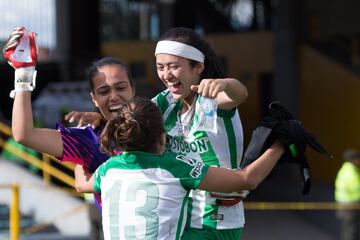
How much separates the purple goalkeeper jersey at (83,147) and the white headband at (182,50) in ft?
1.87

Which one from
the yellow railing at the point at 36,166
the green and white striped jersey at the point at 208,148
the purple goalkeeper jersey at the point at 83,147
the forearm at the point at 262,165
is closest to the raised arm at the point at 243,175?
the forearm at the point at 262,165

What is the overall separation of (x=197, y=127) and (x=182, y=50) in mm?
383

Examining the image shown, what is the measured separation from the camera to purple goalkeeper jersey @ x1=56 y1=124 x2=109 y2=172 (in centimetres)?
476

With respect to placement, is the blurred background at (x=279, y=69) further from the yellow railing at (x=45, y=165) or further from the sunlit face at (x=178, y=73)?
the sunlit face at (x=178, y=73)

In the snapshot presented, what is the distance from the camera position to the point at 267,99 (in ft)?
99.5

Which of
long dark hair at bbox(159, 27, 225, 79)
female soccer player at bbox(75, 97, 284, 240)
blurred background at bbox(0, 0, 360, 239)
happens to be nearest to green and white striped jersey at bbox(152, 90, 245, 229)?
long dark hair at bbox(159, 27, 225, 79)

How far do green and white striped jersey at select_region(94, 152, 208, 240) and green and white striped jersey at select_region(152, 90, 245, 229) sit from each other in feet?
1.50

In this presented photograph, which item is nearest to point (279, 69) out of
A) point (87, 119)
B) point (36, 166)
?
point (36, 166)

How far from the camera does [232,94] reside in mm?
4301

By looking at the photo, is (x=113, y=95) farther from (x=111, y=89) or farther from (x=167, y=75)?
(x=167, y=75)

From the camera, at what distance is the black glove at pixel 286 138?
13.8 feet

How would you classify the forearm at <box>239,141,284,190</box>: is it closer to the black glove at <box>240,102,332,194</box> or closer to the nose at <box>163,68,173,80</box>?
the black glove at <box>240,102,332,194</box>

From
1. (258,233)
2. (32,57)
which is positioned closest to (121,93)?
(32,57)

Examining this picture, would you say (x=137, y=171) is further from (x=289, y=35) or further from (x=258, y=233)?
(x=289, y=35)
